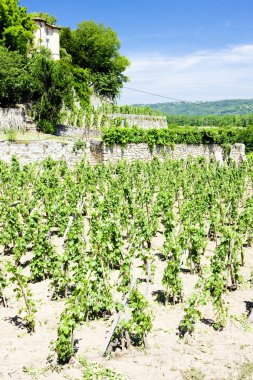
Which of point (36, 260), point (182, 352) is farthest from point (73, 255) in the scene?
point (182, 352)

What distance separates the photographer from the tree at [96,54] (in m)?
47.5

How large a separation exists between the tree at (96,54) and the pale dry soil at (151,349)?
138 feet

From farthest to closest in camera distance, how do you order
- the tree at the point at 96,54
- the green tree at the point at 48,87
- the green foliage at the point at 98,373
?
the tree at the point at 96,54, the green tree at the point at 48,87, the green foliage at the point at 98,373

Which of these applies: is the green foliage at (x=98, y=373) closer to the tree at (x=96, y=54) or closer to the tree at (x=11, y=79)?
the tree at (x=11, y=79)

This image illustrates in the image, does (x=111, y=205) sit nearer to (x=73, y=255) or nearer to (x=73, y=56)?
(x=73, y=255)

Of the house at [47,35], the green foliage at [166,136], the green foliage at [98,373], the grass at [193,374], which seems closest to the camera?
the green foliage at [98,373]

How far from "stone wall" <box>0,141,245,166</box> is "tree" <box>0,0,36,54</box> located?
14002 millimetres

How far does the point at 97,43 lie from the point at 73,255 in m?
43.5

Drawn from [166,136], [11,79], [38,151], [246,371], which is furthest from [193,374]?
[11,79]

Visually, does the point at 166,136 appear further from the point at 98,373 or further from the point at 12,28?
the point at 98,373

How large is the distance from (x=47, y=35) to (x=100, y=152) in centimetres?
2328

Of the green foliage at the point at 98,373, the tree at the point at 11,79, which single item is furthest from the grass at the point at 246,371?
the tree at the point at 11,79

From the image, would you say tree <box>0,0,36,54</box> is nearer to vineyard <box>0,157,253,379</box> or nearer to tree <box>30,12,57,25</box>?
tree <box>30,12,57,25</box>

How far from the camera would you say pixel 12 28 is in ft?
108
